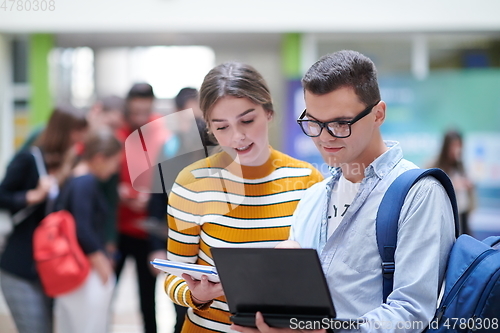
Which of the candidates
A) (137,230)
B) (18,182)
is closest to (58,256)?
(18,182)

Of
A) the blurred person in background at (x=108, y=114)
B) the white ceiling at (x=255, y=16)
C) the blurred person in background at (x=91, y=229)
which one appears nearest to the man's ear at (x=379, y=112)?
the white ceiling at (x=255, y=16)

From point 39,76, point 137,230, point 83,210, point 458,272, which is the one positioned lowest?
point 137,230

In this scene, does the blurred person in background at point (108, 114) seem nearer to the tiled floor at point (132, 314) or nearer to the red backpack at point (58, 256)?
the red backpack at point (58, 256)

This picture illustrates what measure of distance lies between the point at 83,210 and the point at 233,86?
1621 millimetres

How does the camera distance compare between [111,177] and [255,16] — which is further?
[111,177]

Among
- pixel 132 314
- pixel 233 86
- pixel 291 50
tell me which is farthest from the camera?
pixel 132 314

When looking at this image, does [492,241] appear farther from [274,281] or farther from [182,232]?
[182,232]

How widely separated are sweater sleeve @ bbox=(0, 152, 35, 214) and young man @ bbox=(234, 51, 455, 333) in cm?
183

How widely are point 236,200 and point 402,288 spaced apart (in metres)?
0.59

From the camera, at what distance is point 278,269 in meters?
1.18

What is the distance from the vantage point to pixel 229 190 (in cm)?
163

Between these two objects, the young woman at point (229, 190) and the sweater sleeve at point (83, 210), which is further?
the sweater sleeve at point (83, 210)

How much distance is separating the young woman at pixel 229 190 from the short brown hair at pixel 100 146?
4.89 feet

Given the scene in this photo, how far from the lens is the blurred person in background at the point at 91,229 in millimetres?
2711
